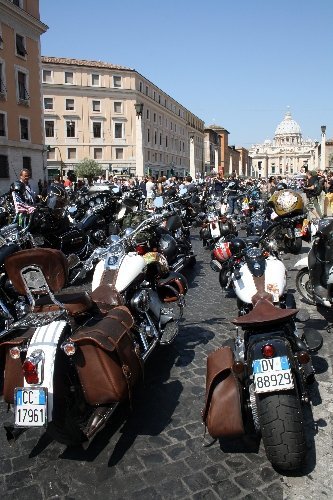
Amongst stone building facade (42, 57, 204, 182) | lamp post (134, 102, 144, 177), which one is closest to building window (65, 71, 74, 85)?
stone building facade (42, 57, 204, 182)

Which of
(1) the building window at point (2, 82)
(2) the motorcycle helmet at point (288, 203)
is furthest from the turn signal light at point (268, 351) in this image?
(1) the building window at point (2, 82)

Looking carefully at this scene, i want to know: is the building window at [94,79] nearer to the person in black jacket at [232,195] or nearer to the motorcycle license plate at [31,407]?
the person in black jacket at [232,195]

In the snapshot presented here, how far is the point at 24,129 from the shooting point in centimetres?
3362

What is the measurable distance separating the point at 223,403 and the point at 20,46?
113 feet

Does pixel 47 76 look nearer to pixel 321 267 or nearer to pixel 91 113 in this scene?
pixel 91 113

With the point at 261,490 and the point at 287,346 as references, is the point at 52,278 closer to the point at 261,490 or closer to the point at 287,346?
the point at 287,346

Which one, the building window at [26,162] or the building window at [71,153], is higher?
the building window at [71,153]

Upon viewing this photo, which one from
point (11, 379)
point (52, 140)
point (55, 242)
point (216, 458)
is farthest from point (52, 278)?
point (52, 140)

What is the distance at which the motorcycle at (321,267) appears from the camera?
516cm

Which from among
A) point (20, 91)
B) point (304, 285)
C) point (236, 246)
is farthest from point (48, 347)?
point (20, 91)

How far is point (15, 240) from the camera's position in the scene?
6.04 metres

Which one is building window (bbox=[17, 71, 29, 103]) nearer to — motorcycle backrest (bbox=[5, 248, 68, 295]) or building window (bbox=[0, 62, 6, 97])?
building window (bbox=[0, 62, 6, 97])

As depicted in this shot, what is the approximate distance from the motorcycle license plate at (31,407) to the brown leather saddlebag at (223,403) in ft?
3.09

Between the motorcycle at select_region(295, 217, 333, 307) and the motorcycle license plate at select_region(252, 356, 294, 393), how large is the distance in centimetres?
247
